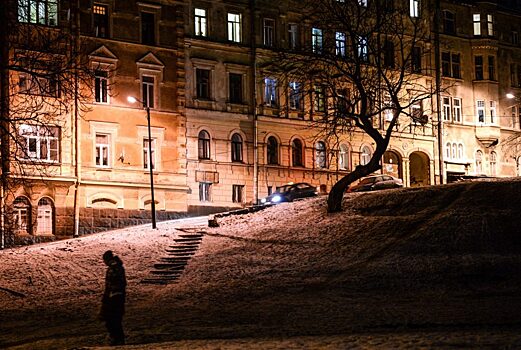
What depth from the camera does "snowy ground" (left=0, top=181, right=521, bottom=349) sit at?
22469 millimetres

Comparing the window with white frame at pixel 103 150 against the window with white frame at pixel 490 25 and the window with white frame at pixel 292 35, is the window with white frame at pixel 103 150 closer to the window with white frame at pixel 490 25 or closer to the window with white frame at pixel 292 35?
the window with white frame at pixel 292 35

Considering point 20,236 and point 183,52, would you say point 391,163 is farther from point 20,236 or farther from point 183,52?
point 20,236

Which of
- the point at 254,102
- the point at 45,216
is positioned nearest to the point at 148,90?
the point at 254,102

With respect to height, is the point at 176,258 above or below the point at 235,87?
below

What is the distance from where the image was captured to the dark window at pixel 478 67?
245 feet

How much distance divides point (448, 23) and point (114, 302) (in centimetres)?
5813

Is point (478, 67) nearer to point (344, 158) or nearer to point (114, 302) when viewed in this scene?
point (344, 158)

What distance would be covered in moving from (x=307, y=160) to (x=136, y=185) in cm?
1375

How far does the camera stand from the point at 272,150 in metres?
62.5

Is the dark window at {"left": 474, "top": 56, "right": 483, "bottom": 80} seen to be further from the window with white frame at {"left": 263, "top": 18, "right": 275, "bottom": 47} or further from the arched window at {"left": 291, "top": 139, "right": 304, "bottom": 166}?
the window with white frame at {"left": 263, "top": 18, "right": 275, "bottom": 47}

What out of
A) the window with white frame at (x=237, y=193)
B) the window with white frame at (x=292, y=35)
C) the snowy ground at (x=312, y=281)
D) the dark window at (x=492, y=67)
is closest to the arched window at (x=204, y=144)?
the window with white frame at (x=237, y=193)

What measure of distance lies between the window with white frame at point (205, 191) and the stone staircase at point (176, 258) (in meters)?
15.4

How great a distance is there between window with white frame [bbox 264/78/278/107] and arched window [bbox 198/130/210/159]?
5.58 meters

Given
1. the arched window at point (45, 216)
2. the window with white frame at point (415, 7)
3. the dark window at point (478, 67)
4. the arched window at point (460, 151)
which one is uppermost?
the window with white frame at point (415, 7)
